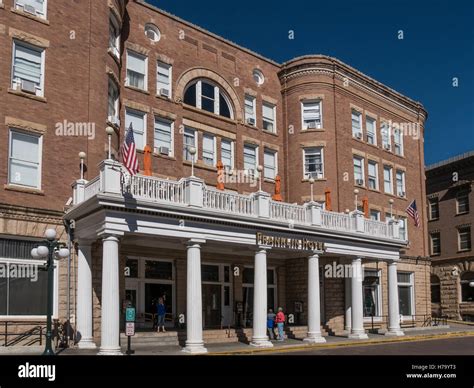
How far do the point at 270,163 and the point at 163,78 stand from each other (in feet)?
29.2

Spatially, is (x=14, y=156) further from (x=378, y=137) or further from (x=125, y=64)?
(x=378, y=137)

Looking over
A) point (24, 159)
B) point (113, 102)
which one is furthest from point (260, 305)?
point (113, 102)

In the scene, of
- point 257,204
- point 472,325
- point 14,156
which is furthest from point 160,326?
point 472,325

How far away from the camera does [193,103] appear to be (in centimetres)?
3306

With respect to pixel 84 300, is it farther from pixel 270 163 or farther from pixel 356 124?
pixel 356 124

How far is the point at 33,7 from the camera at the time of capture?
24391 mm

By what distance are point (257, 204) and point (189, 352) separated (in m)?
7.15

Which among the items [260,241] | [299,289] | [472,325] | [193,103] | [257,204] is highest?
[193,103]

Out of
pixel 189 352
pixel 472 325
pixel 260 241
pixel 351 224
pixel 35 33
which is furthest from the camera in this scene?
pixel 472 325

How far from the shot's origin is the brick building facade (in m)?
23.5

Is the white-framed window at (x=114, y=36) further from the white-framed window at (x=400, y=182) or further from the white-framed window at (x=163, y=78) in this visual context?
the white-framed window at (x=400, y=182)

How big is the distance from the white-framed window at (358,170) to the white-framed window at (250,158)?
7.39 meters

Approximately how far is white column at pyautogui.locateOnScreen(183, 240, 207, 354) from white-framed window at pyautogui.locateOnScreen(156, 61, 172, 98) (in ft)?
35.1

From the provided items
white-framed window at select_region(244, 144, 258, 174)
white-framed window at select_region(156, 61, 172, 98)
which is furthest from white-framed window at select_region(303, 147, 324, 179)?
white-framed window at select_region(156, 61, 172, 98)
